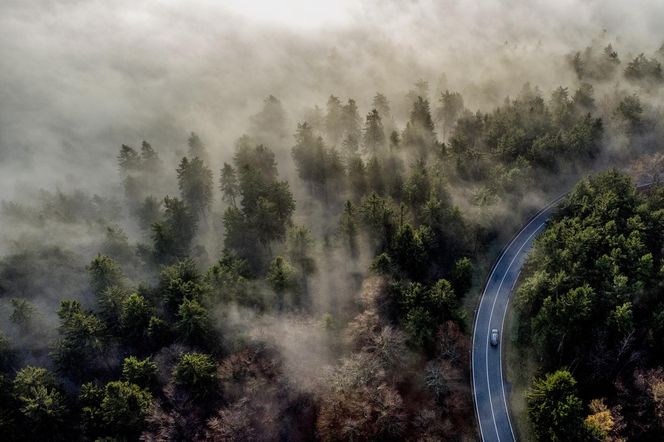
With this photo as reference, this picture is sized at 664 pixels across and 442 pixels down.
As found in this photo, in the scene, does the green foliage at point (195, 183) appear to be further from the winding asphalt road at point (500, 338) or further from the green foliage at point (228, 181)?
the winding asphalt road at point (500, 338)

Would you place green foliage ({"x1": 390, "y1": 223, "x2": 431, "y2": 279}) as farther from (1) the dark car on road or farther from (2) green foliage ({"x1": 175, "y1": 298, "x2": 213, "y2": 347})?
(2) green foliage ({"x1": 175, "y1": 298, "x2": 213, "y2": 347})

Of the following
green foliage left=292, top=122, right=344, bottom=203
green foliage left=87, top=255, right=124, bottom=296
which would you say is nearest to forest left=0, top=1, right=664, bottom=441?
green foliage left=87, top=255, right=124, bottom=296

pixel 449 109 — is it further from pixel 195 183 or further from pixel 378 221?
pixel 195 183

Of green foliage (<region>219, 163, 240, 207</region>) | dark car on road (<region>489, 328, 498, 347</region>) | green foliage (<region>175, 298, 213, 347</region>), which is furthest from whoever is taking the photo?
green foliage (<region>219, 163, 240, 207</region>)

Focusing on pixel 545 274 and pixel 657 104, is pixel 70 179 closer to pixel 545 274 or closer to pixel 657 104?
pixel 545 274

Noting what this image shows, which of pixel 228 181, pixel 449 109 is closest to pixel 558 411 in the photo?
pixel 228 181

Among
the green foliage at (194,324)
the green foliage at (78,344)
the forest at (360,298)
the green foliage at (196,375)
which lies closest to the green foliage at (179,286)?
the forest at (360,298)
